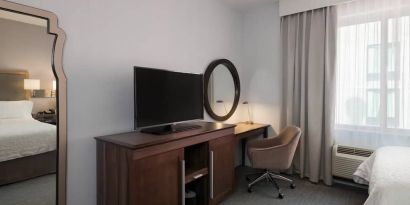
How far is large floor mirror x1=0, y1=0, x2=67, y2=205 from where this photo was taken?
1533mm

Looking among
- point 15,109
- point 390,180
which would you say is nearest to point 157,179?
point 15,109

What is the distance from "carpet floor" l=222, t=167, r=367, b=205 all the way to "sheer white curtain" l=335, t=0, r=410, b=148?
62cm

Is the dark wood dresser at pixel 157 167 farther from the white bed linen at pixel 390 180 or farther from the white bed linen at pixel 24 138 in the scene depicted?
the white bed linen at pixel 390 180

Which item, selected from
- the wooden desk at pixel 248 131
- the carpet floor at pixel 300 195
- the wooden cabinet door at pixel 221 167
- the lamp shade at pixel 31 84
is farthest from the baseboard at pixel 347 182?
the lamp shade at pixel 31 84

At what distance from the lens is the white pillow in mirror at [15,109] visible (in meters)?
1.53

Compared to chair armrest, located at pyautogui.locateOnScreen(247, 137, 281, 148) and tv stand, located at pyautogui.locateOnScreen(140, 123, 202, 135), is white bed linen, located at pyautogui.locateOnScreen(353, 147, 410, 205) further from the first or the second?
tv stand, located at pyautogui.locateOnScreen(140, 123, 202, 135)

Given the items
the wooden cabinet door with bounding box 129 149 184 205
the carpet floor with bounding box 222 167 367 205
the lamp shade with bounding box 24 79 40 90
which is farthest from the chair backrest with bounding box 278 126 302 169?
the lamp shade with bounding box 24 79 40 90

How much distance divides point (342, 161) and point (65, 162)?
3.07 m

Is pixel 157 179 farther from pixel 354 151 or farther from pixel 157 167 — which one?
pixel 354 151

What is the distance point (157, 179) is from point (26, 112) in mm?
1067

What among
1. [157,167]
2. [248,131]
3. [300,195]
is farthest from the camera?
[248,131]

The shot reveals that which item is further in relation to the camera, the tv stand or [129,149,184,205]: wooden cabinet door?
the tv stand

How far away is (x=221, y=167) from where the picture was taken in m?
2.56

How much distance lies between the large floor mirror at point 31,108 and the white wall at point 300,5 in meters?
2.87
